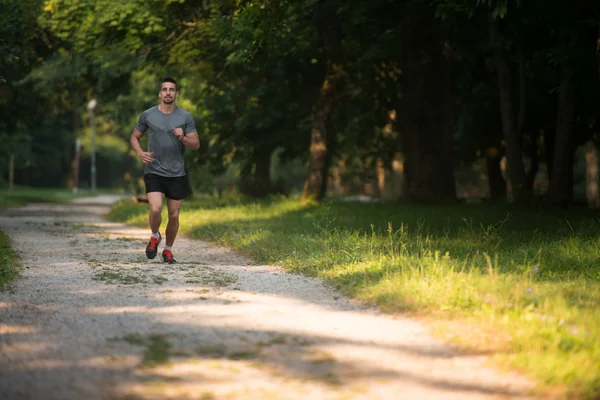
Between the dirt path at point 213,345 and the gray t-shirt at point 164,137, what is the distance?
172cm

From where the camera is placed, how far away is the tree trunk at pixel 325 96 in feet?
80.6

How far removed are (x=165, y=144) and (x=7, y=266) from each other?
7.25ft

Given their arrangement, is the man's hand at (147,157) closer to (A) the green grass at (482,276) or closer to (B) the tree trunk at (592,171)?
(A) the green grass at (482,276)

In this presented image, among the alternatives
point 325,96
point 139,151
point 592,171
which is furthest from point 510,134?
point 592,171

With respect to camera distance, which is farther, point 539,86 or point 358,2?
point 539,86

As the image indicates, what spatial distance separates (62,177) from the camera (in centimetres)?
8800

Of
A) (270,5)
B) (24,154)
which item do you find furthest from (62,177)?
(270,5)

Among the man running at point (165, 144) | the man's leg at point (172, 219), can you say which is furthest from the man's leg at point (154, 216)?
the man's leg at point (172, 219)

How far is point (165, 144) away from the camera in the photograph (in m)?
11.1

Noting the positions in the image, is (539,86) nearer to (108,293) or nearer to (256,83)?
(256,83)

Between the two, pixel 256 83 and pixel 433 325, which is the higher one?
pixel 256 83

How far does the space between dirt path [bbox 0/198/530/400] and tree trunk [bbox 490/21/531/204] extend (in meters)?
13.6

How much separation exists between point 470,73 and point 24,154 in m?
35.8

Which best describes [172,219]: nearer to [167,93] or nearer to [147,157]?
[147,157]
